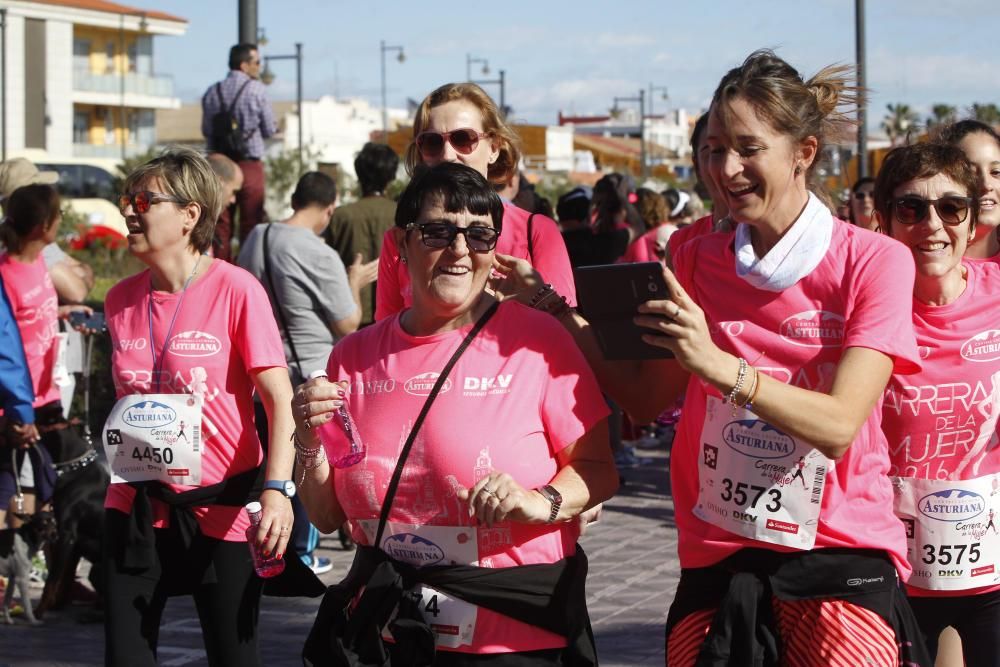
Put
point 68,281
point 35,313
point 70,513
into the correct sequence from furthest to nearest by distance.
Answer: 1. point 68,281
2. point 70,513
3. point 35,313

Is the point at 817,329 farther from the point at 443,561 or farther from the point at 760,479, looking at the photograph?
the point at 443,561

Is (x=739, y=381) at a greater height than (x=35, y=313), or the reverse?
(x=739, y=381)

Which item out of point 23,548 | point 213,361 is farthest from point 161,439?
point 23,548

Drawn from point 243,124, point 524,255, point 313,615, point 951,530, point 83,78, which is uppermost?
point 83,78

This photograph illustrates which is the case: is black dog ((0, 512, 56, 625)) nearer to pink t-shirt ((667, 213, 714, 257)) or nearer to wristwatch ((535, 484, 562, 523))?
pink t-shirt ((667, 213, 714, 257))

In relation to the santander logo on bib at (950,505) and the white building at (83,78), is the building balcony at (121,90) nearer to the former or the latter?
the white building at (83,78)

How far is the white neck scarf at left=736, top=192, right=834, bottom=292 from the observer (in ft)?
10.6

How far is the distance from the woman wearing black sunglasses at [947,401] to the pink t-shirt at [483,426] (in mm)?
1023

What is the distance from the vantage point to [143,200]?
16.0 ft

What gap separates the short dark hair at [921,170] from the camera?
13.2 feet

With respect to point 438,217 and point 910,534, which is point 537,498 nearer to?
point 438,217

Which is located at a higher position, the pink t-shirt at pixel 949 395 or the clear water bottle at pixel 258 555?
the pink t-shirt at pixel 949 395

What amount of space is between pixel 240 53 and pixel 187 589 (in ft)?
22.9

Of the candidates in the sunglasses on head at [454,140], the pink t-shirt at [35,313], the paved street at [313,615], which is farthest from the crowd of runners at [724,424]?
the pink t-shirt at [35,313]
